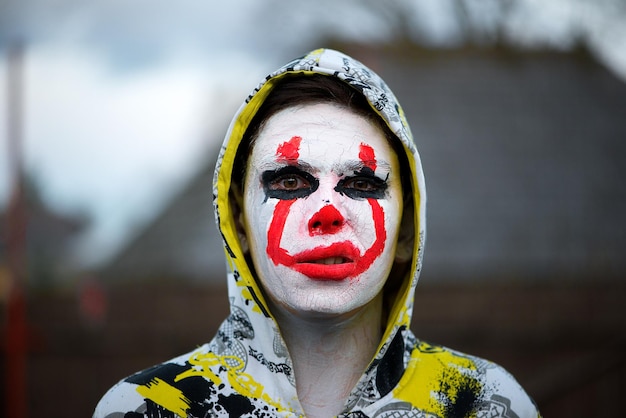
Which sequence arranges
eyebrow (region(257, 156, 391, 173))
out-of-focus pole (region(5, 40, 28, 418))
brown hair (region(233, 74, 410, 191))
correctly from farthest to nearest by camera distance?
out-of-focus pole (region(5, 40, 28, 418)), brown hair (region(233, 74, 410, 191)), eyebrow (region(257, 156, 391, 173))

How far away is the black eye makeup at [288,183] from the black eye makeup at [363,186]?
9 cm

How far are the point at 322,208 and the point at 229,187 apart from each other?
42 centimetres

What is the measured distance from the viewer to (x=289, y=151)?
97.2 inches

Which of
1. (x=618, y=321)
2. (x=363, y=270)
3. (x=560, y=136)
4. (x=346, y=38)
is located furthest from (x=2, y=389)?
(x=560, y=136)

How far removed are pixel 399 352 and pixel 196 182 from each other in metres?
10.8

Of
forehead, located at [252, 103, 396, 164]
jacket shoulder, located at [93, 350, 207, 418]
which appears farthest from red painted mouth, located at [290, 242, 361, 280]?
jacket shoulder, located at [93, 350, 207, 418]

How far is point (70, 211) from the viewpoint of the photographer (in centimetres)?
1316

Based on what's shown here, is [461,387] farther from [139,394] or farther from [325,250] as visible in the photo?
[139,394]

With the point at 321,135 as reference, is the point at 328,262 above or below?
below

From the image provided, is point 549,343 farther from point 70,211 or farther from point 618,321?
point 70,211

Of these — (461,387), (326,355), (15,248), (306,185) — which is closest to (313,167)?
(306,185)

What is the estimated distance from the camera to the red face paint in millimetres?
2350

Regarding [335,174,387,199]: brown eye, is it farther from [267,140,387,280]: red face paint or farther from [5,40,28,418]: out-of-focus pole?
[5,40,28,418]: out-of-focus pole

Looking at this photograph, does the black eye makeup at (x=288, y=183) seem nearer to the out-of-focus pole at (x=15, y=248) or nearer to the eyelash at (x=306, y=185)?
the eyelash at (x=306, y=185)
